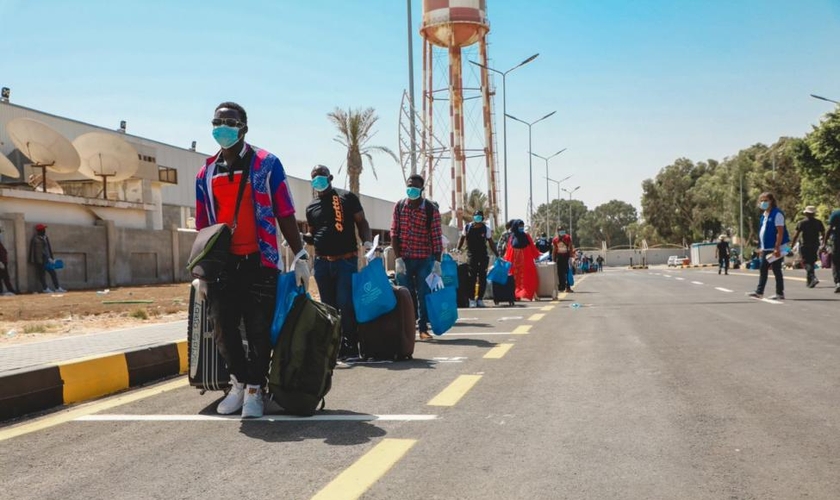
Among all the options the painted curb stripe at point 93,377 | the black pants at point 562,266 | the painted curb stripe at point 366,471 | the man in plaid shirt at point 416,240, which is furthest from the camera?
the black pants at point 562,266

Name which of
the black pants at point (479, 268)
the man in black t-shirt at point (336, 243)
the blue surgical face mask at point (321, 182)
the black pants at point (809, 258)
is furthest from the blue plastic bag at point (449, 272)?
the black pants at point (809, 258)

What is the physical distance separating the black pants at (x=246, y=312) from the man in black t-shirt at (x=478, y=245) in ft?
28.4

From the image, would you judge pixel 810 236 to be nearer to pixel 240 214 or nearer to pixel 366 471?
pixel 240 214

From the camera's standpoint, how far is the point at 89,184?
2844cm

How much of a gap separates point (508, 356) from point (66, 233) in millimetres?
17312

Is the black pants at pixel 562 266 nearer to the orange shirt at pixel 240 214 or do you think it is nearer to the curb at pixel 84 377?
the curb at pixel 84 377

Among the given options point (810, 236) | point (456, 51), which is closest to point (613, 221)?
point (456, 51)

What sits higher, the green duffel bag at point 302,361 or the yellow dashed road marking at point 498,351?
the green duffel bag at point 302,361

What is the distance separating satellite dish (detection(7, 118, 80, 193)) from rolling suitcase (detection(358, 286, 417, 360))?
18259 mm

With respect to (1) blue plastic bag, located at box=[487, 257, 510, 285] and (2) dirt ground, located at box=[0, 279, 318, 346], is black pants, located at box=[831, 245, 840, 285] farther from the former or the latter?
(2) dirt ground, located at box=[0, 279, 318, 346]

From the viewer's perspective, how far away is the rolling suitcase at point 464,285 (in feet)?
45.9

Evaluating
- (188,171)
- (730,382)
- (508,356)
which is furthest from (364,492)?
(188,171)

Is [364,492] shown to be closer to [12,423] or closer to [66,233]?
[12,423]

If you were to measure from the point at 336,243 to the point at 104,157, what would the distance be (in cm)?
2133
